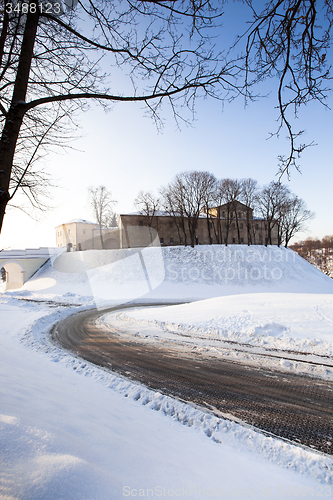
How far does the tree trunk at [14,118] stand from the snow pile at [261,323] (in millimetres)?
7622

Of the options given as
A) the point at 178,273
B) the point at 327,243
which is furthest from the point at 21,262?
the point at 327,243

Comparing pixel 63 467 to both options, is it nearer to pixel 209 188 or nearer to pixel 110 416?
pixel 110 416

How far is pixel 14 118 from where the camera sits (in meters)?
2.84

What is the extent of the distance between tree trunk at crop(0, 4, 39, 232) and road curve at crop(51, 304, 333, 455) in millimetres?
4239

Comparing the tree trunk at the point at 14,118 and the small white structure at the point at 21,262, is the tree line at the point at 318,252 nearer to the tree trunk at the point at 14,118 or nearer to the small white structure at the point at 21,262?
the small white structure at the point at 21,262

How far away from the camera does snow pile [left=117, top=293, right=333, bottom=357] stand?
7.33 meters

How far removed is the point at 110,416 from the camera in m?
3.41

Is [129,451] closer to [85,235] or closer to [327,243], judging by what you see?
[85,235]

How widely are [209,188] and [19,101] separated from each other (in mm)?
43819

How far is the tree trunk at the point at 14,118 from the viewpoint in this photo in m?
2.69

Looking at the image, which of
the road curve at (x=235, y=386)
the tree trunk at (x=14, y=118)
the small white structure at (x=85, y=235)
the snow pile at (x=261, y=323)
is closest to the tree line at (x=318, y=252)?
the small white structure at (x=85, y=235)

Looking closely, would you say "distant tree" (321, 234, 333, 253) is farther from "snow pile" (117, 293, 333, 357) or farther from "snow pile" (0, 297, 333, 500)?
"snow pile" (0, 297, 333, 500)

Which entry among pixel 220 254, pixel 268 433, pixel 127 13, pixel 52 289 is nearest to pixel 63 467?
pixel 268 433

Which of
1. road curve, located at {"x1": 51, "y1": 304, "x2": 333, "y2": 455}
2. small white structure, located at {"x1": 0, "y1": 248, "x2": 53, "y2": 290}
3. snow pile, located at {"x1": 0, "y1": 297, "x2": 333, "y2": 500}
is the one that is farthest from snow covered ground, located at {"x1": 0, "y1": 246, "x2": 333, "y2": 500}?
small white structure, located at {"x1": 0, "y1": 248, "x2": 53, "y2": 290}
